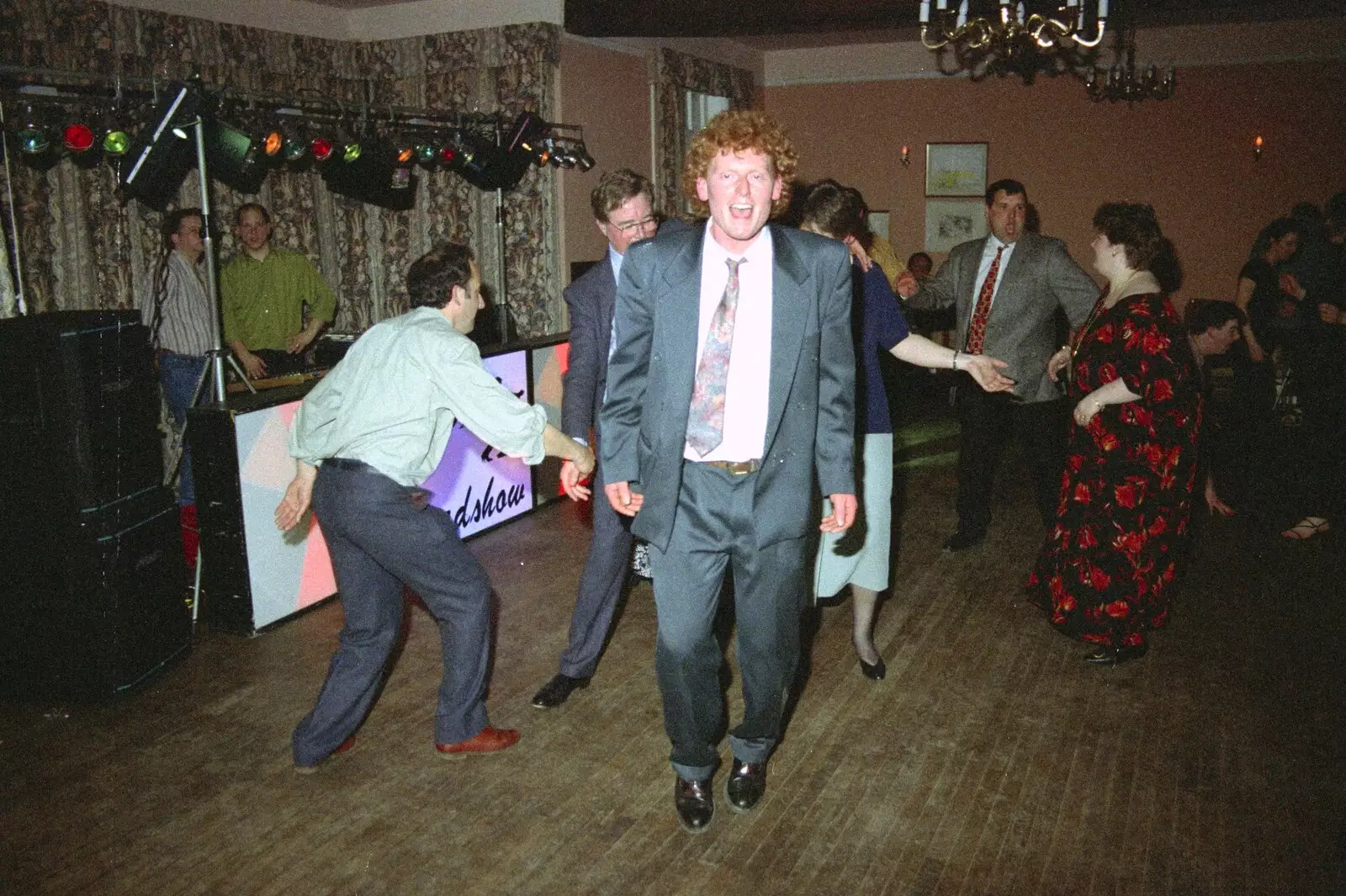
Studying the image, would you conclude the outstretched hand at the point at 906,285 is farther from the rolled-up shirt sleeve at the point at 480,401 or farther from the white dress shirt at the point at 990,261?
the rolled-up shirt sleeve at the point at 480,401

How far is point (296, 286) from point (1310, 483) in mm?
5882

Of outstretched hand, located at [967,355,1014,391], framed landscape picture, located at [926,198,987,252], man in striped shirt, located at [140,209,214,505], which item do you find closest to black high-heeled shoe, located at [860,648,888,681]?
outstretched hand, located at [967,355,1014,391]

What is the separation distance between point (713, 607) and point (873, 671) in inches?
48.8

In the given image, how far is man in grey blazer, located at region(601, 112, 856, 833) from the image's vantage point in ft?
7.41

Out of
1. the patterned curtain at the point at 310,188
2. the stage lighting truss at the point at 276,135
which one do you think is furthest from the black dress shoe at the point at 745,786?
the patterned curtain at the point at 310,188

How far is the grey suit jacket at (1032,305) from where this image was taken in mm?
4324

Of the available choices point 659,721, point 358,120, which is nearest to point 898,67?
point 358,120

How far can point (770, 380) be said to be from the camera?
2.28 meters

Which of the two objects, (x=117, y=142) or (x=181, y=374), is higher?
(x=117, y=142)

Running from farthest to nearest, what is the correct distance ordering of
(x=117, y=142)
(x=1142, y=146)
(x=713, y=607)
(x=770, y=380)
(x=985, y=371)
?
(x=1142, y=146)
(x=117, y=142)
(x=985, y=371)
(x=713, y=607)
(x=770, y=380)

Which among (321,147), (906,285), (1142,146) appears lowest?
(906,285)

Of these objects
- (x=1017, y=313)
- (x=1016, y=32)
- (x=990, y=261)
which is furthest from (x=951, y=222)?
(x=1017, y=313)

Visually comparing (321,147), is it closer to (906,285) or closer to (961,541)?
(906,285)

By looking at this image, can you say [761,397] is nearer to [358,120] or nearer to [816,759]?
[816,759]
